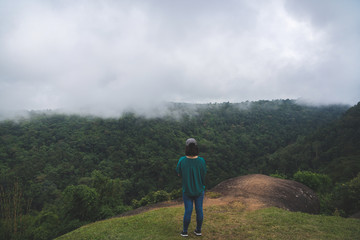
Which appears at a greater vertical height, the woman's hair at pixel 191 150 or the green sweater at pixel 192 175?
the woman's hair at pixel 191 150

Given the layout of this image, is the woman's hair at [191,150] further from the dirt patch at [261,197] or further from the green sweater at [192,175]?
the dirt patch at [261,197]

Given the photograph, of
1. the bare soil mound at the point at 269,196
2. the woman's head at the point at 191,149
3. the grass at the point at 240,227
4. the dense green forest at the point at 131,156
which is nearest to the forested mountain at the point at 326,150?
the dense green forest at the point at 131,156

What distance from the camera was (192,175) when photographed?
4.68m

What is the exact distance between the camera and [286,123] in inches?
5305

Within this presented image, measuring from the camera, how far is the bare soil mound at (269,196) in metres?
10.2

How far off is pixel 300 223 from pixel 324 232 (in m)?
0.77

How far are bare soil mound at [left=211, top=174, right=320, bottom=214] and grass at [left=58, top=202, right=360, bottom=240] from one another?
223 cm

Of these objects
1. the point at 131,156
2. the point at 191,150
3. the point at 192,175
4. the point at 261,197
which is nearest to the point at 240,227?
the point at 192,175

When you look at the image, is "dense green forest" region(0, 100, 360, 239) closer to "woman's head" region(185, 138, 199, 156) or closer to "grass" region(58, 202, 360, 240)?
"grass" region(58, 202, 360, 240)

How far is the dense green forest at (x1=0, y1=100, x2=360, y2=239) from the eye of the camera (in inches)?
1195

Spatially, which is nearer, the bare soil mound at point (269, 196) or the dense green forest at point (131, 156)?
the bare soil mound at point (269, 196)

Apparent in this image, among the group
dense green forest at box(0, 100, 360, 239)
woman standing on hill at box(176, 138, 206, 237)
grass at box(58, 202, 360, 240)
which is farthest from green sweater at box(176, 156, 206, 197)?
dense green forest at box(0, 100, 360, 239)

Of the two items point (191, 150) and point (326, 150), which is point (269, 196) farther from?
point (326, 150)

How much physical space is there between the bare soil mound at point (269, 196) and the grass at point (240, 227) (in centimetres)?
223
